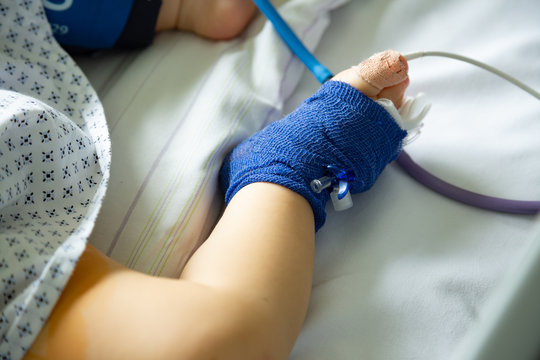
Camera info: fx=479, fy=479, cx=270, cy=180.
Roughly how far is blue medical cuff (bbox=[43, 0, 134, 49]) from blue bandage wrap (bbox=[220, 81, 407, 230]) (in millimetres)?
313

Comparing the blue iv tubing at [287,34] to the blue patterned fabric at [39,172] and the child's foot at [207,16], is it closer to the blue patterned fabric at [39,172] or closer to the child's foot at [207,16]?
the child's foot at [207,16]

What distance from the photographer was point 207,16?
2.61ft

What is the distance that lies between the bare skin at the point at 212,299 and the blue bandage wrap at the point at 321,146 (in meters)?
0.03

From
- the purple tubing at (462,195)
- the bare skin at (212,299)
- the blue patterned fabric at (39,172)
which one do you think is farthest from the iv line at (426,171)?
the blue patterned fabric at (39,172)

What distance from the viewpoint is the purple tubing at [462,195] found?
0.60 m

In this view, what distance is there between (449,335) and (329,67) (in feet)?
1.51

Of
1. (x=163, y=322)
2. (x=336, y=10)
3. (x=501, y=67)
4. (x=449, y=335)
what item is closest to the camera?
(x=163, y=322)

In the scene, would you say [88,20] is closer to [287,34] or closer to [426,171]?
[287,34]

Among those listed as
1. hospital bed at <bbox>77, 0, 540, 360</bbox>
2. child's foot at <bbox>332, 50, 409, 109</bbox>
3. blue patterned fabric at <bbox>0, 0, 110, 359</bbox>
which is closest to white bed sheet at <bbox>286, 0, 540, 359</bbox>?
hospital bed at <bbox>77, 0, 540, 360</bbox>

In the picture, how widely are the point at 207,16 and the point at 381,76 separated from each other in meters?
0.34

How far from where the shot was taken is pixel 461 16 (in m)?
0.79

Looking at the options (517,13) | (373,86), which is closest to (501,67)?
(517,13)

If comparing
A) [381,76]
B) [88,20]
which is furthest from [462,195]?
[88,20]

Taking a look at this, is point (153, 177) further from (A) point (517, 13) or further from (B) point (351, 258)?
(A) point (517, 13)
